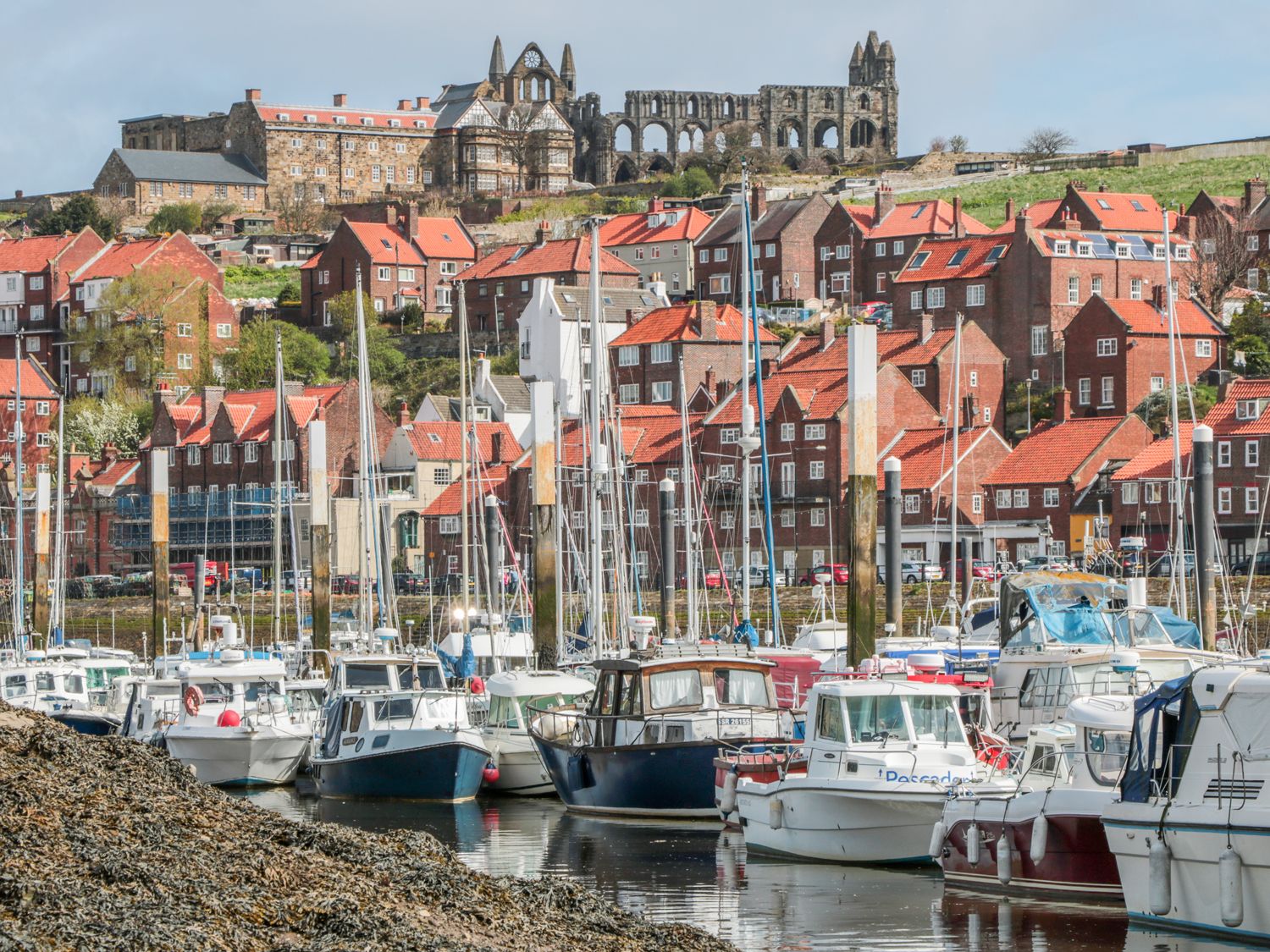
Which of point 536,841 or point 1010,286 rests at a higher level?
point 1010,286

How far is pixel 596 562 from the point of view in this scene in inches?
1644

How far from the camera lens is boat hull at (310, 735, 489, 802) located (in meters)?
34.9

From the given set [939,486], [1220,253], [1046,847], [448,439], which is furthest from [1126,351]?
[1046,847]

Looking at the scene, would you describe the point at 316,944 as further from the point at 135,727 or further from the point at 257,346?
the point at 257,346

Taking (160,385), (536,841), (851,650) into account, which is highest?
(160,385)

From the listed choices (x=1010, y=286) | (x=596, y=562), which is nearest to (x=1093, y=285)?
(x=1010, y=286)

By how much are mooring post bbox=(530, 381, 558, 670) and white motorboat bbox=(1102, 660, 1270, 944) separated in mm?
Result: 20605

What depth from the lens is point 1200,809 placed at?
19500 millimetres

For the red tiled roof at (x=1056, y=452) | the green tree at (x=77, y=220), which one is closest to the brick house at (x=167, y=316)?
the green tree at (x=77, y=220)

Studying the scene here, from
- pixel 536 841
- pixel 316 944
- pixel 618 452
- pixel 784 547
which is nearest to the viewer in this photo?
pixel 316 944

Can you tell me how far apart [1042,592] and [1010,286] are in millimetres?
66402

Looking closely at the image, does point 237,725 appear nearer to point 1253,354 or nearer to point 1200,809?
point 1200,809

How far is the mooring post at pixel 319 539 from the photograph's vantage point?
46.2 m

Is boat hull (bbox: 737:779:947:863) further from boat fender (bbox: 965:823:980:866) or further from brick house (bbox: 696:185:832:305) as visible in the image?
brick house (bbox: 696:185:832:305)
